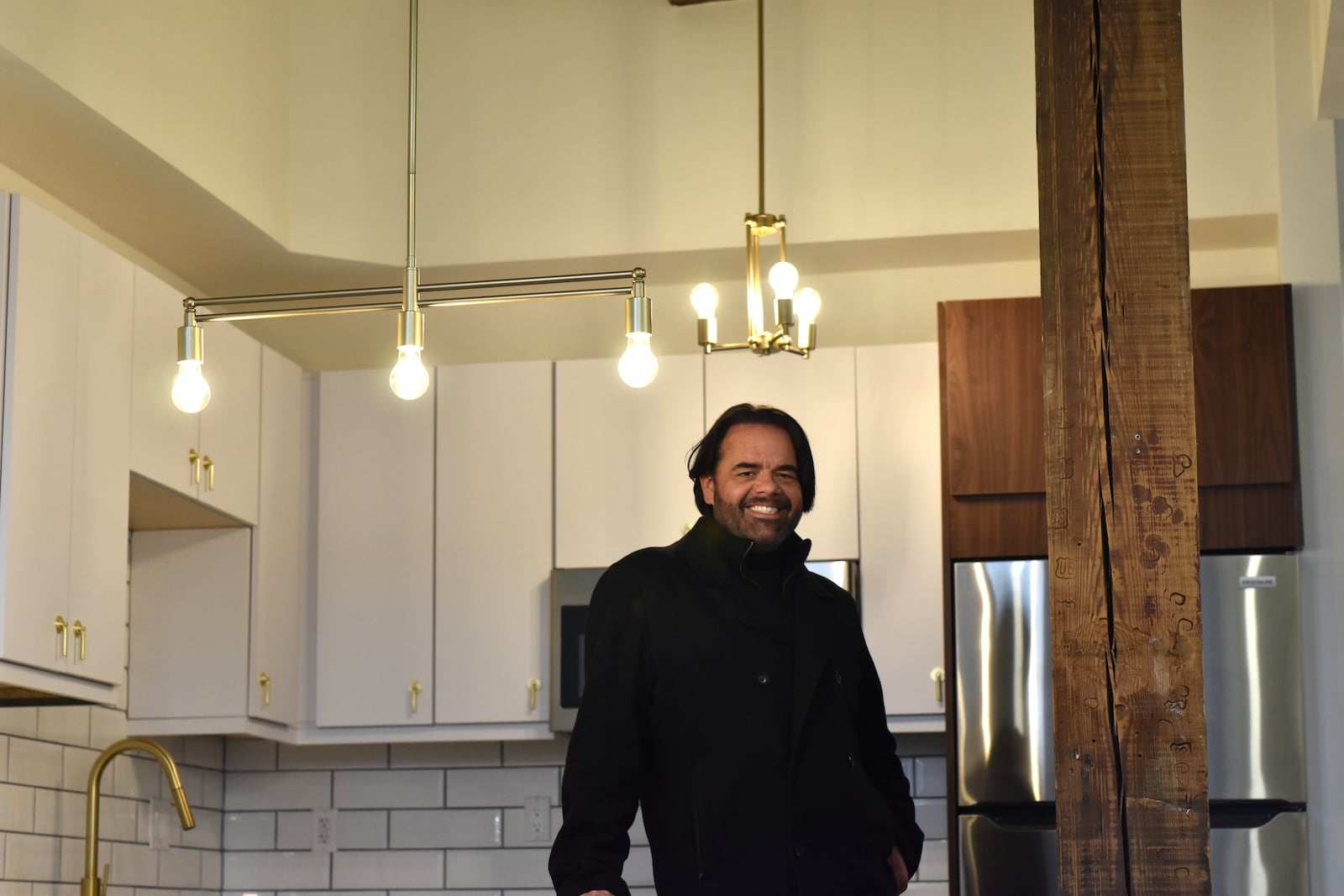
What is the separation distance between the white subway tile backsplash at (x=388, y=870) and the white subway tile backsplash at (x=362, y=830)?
1.1 inches

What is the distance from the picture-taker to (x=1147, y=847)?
6.95 feet

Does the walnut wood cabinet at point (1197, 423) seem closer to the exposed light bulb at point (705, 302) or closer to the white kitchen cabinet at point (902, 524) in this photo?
the white kitchen cabinet at point (902, 524)

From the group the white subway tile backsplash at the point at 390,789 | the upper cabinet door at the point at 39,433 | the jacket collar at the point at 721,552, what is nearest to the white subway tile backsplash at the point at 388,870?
the white subway tile backsplash at the point at 390,789

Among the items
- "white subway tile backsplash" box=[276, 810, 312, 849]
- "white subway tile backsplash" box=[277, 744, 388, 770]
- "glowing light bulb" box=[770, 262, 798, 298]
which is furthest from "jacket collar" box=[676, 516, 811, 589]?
"white subway tile backsplash" box=[276, 810, 312, 849]

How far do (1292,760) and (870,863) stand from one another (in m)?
1.51

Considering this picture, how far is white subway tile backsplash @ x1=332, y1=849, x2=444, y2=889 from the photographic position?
4.94 metres

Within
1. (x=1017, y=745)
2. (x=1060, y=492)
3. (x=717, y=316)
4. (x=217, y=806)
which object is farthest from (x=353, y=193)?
(x=1060, y=492)

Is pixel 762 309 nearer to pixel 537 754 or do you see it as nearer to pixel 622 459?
pixel 622 459

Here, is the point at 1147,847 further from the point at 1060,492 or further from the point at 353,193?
the point at 353,193

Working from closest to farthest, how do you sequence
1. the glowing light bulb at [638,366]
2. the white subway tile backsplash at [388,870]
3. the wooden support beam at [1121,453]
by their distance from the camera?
the wooden support beam at [1121,453] → the glowing light bulb at [638,366] → the white subway tile backsplash at [388,870]

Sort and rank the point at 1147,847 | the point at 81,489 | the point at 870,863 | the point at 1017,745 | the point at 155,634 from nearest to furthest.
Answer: the point at 1147,847 → the point at 870,863 → the point at 81,489 → the point at 1017,745 → the point at 155,634

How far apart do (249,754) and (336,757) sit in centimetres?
26

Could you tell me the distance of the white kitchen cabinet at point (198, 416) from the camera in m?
3.95

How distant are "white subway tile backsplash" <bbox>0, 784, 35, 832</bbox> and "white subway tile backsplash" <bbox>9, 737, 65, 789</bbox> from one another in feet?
0.07
